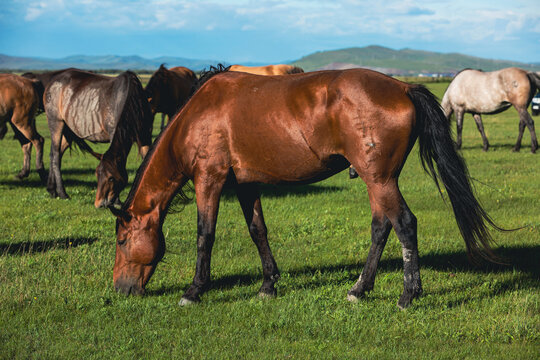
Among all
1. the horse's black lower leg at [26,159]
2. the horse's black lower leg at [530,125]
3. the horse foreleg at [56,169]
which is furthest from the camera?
the horse's black lower leg at [530,125]

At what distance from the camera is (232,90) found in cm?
571

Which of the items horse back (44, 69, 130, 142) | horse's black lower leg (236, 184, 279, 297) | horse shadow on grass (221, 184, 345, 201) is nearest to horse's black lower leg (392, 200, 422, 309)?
horse's black lower leg (236, 184, 279, 297)

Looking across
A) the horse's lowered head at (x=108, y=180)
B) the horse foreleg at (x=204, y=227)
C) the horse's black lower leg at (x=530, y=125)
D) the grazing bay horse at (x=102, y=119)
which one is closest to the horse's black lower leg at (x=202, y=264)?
the horse foreleg at (x=204, y=227)

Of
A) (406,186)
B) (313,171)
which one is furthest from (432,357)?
(406,186)

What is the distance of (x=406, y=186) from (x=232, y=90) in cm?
773

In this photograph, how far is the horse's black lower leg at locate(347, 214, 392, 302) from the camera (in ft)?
18.7

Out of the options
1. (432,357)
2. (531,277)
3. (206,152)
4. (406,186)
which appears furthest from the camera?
(406,186)

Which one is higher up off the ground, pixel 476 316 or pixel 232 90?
pixel 232 90

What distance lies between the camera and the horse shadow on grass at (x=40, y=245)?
7492mm

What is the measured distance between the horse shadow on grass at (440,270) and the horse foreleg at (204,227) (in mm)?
360

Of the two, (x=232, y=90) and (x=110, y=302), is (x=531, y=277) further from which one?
(x=110, y=302)

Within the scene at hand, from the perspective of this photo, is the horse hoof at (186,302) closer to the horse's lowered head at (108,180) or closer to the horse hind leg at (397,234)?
the horse hind leg at (397,234)

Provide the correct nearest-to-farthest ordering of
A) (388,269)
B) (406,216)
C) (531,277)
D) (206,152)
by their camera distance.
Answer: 1. (406,216)
2. (206,152)
3. (531,277)
4. (388,269)

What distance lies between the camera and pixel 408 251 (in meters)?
5.24
